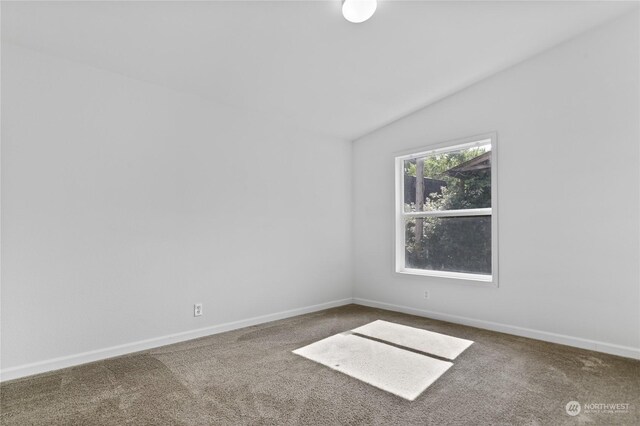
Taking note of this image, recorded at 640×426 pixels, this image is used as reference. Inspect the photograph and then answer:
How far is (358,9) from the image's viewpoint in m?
2.40

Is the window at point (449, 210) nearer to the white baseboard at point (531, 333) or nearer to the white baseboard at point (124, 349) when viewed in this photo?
the white baseboard at point (531, 333)

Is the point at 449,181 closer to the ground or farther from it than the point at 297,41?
closer to the ground

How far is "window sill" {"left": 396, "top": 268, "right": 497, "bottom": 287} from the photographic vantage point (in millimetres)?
3549

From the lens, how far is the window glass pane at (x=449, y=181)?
370 cm

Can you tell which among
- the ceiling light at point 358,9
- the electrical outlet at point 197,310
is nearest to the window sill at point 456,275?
the electrical outlet at point 197,310

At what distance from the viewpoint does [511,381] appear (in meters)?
2.30

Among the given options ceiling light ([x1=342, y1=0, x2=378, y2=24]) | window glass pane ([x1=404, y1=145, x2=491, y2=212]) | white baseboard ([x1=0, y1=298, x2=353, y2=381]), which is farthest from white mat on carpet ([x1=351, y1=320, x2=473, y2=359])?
ceiling light ([x1=342, y1=0, x2=378, y2=24])

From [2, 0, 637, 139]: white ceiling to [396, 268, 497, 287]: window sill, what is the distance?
2.04 metres
